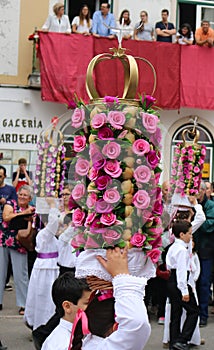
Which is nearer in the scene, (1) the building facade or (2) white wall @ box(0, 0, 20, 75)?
(1) the building facade

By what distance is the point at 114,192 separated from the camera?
3236 mm

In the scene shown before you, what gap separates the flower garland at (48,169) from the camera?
4517 millimetres

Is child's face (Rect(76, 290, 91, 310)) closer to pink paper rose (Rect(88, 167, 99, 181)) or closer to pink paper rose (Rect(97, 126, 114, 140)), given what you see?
pink paper rose (Rect(88, 167, 99, 181))

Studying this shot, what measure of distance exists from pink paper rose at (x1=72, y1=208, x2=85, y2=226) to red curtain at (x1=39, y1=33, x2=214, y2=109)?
1192 centimetres

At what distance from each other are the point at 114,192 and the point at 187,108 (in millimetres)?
14526

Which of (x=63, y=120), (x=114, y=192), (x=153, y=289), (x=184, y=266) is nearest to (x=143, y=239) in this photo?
(x=114, y=192)

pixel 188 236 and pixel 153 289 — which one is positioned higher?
pixel 188 236

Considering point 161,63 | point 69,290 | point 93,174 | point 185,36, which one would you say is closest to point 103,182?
point 93,174

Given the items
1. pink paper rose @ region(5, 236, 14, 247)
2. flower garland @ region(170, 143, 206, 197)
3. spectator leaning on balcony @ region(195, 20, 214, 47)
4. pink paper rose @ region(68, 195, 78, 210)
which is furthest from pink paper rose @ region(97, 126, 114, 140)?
spectator leaning on balcony @ region(195, 20, 214, 47)

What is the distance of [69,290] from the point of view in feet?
11.9

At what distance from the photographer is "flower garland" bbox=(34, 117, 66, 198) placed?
178 inches

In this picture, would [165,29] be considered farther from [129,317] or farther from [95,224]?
[129,317]

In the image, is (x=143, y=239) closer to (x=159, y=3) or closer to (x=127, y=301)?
(x=127, y=301)

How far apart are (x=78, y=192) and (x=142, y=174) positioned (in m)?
0.33
